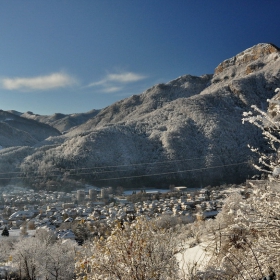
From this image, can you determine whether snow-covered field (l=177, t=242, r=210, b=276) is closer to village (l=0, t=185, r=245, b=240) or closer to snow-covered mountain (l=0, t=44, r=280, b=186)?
village (l=0, t=185, r=245, b=240)

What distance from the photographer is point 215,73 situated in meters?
135

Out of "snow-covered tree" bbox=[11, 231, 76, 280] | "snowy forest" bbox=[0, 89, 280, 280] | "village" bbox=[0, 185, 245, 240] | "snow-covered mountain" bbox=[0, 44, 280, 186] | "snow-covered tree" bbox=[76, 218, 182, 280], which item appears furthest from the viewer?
"snow-covered mountain" bbox=[0, 44, 280, 186]

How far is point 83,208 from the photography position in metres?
40.0

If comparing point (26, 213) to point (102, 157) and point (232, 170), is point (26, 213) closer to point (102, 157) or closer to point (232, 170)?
point (102, 157)

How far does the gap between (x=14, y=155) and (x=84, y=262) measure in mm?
72937

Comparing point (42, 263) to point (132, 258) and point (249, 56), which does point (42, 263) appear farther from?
point (249, 56)

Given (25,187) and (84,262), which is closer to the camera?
(84,262)

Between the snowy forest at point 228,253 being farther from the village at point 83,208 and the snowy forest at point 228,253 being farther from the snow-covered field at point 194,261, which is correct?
the village at point 83,208

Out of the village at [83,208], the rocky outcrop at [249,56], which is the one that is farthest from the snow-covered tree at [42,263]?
the rocky outcrop at [249,56]

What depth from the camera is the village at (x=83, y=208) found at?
29.5 metres

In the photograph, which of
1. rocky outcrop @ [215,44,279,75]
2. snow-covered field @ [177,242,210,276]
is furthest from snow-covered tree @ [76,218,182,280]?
rocky outcrop @ [215,44,279,75]

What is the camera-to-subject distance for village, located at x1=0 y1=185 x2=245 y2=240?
29483mm

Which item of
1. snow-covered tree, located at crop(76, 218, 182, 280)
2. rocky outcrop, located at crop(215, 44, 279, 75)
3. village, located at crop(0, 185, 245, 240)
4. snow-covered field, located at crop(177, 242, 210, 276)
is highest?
rocky outcrop, located at crop(215, 44, 279, 75)

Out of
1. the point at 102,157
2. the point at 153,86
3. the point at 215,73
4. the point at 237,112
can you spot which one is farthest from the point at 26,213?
the point at 215,73
